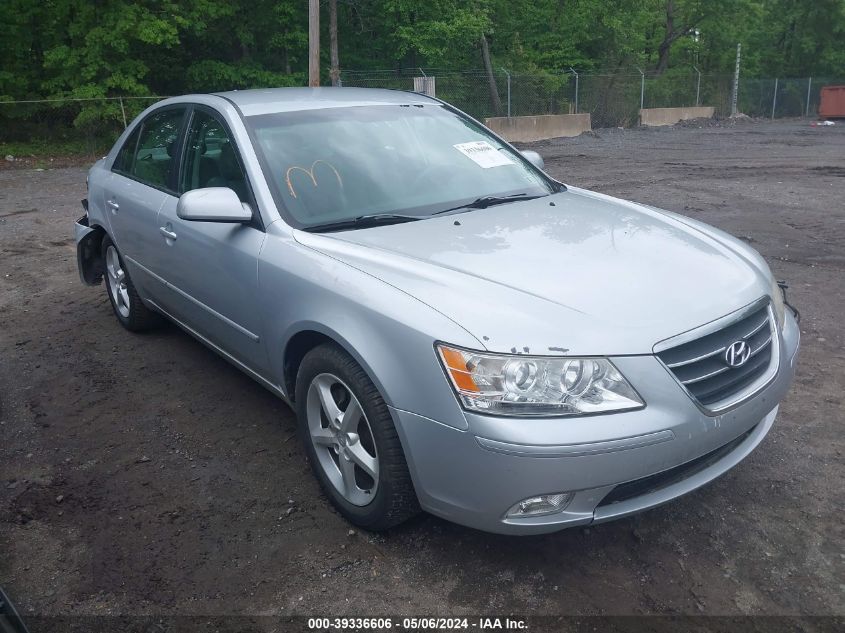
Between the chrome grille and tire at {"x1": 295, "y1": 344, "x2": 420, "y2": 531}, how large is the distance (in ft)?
3.30

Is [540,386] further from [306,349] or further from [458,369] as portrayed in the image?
[306,349]

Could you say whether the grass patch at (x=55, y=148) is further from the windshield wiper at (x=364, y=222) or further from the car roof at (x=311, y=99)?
the windshield wiper at (x=364, y=222)

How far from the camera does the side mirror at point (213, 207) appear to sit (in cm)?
341

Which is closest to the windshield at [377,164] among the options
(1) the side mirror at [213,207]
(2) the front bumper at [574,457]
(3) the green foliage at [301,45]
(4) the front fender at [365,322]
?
(1) the side mirror at [213,207]

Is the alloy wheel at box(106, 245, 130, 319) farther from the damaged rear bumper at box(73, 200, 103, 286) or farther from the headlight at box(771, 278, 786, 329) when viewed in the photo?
the headlight at box(771, 278, 786, 329)

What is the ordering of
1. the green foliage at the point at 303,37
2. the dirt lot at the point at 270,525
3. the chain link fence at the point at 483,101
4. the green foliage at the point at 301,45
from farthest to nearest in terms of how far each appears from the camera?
the green foliage at the point at 303,37 < the green foliage at the point at 301,45 < the chain link fence at the point at 483,101 < the dirt lot at the point at 270,525

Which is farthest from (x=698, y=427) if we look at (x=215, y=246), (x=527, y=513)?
(x=215, y=246)

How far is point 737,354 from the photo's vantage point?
2.77m

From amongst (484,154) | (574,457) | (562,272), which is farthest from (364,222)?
(574,457)

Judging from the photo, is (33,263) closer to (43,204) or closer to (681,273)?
Answer: (43,204)

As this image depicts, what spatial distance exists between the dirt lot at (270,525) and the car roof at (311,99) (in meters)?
1.63

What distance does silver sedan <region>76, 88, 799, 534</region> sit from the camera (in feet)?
8.12

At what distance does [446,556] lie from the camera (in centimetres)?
293

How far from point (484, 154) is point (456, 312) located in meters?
1.87
